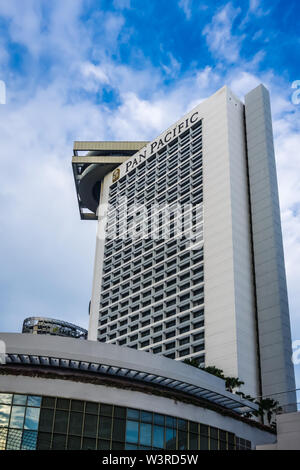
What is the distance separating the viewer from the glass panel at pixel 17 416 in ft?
135

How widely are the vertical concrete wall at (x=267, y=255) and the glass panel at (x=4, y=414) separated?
5294 centimetres

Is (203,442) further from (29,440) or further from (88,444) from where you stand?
(29,440)

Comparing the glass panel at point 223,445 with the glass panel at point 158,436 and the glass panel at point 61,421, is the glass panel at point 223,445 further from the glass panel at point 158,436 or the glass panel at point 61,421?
the glass panel at point 61,421

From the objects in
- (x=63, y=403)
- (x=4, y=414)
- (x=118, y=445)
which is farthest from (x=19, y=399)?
(x=118, y=445)

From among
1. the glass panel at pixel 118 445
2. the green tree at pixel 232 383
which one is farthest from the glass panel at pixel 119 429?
the green tree at pixel 232 383

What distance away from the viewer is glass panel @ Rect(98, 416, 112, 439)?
4256 centimetres

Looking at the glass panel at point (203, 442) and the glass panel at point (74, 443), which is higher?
the glass panel at point (203, 442)

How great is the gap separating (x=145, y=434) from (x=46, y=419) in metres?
8.54

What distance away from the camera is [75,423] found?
42094mm

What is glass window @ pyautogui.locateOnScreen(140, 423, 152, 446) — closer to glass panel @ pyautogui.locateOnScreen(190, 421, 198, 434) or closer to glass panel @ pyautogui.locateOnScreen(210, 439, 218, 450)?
glass panel @ pyautogui.locateOnScreen(190, 421, 198, 434)

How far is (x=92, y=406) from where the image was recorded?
43375 mm

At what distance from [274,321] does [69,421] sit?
56810mm
